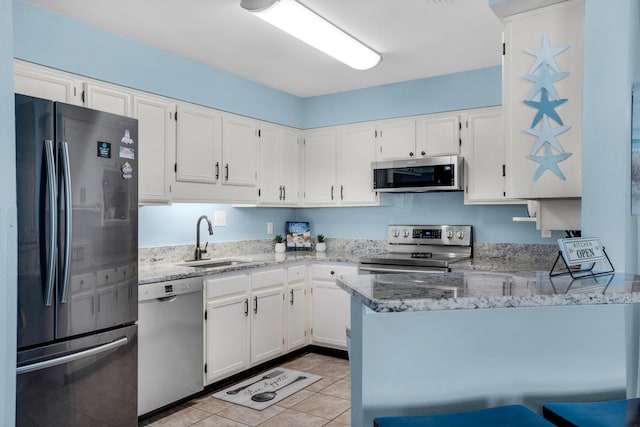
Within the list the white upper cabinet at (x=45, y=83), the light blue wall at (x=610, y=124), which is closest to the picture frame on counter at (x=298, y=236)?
the white upper cabinet at (x=45, y=83)

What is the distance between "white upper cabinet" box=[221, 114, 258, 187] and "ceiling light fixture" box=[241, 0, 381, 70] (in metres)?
1.16

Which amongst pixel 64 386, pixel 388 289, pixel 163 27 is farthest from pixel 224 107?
pixel 388 289

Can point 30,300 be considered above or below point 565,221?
below

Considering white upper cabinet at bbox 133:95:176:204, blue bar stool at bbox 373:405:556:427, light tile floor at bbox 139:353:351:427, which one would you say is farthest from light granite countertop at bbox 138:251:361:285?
blue bar stool at bbox 373:405:556:427

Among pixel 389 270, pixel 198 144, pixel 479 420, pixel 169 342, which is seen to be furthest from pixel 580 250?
pixel 198 144

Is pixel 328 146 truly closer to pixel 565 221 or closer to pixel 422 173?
pixel 422 173

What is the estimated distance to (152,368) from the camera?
289 centimetres

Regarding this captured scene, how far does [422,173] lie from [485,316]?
8.71ft

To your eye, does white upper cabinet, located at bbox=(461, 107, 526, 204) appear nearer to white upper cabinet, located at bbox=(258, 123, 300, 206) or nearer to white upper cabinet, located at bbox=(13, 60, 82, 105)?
white upper cabinet, located at bbox=(258, 123, 300, 206)

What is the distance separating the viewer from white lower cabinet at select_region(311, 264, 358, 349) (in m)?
4.18

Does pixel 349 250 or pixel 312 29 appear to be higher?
pixel 312 29

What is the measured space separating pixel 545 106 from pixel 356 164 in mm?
2409

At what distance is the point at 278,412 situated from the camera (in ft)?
9.99

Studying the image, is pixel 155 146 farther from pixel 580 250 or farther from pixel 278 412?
pixel 580 250
